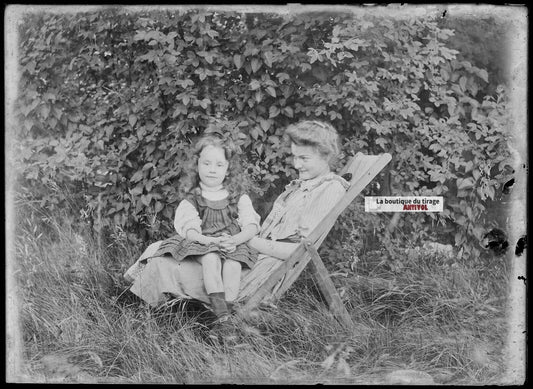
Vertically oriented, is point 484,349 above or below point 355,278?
below

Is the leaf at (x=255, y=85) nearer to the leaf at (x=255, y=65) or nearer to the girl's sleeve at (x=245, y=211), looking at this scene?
the leaf at (x=255, y=65)

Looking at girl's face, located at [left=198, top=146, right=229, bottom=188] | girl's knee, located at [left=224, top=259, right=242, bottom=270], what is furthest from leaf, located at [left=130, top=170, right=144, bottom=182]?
girl's knee, located at [left=224, top=259, right=242, bottom=270]

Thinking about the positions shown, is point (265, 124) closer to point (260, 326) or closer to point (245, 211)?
point (245, 211)

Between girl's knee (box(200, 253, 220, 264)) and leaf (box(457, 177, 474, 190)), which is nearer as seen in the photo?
girl's knee (box(200, 253, 220, 264))

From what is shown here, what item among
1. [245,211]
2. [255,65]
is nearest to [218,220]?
[245,211]

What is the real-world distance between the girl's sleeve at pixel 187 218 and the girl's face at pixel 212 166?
20cm

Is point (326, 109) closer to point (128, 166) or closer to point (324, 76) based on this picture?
point (324, 76)

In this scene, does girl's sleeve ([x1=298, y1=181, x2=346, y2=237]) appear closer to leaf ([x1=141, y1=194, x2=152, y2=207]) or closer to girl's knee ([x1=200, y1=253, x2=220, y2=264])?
girl's knee ([x1=200, y1=253, x2=220, y2=264])

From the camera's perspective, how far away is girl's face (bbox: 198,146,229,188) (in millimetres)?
6047

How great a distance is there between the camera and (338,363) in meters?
6.02

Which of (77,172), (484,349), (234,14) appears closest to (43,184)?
(77,172)

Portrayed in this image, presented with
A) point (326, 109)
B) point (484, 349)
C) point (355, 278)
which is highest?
point (326, 109)

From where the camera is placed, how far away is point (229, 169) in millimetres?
6070

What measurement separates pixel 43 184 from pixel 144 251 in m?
0.84
